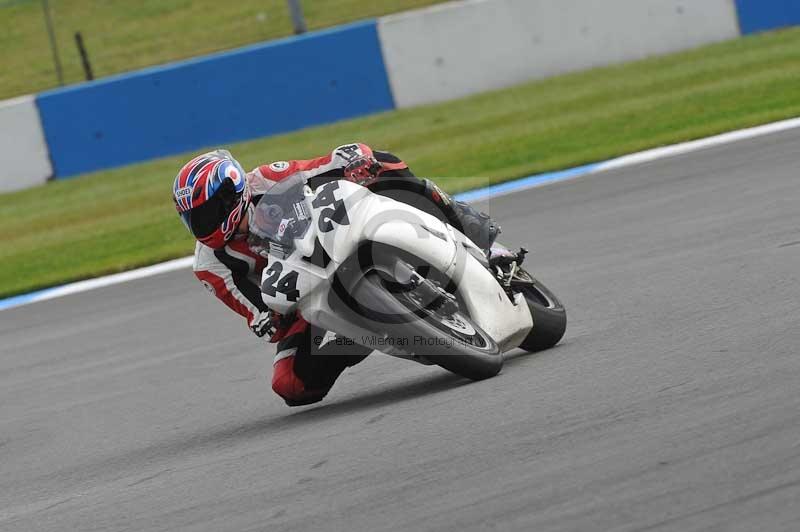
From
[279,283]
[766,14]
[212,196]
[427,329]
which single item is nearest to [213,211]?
[212,196]

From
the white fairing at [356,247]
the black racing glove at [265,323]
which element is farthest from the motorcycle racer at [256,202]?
the white fairing at [356,247]

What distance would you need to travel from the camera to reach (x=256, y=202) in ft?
20.4

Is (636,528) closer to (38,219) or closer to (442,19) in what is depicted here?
(38,219)

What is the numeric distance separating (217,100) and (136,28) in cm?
966

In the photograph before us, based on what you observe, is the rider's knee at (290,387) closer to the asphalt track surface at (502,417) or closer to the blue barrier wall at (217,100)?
the asphalt track surface at (502,417)

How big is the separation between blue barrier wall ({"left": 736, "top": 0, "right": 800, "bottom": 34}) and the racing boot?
13.0 metres

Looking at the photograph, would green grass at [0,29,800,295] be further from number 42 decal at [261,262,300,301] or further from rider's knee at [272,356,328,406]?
number 42 decal at [261,262,300,301]

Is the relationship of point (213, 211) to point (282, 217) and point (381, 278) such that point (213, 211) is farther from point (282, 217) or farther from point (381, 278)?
point (381, 278)

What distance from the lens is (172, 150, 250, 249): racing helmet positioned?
234 inches

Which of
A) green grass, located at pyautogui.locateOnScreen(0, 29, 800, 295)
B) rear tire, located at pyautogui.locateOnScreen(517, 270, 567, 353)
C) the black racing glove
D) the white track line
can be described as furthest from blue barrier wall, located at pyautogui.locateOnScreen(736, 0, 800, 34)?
the black racing glove

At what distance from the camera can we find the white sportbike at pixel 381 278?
5.59m

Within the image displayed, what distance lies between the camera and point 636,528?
3.59m

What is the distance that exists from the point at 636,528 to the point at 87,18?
26.3 metres

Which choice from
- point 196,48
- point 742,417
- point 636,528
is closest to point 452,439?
point 742,417
